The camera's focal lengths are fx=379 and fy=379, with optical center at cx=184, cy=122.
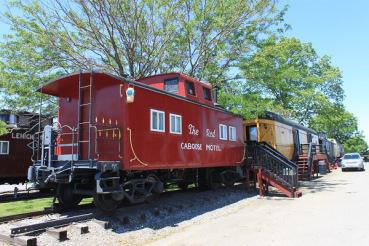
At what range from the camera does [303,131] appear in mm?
28891

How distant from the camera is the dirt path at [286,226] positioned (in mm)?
7617

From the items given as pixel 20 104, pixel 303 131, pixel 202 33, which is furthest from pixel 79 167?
pixel 303 131

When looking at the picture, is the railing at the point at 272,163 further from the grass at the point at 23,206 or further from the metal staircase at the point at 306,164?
the metal staircase at the point at 306,164

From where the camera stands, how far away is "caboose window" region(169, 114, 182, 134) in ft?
36.0

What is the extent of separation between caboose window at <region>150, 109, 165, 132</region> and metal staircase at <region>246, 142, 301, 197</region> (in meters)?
5.96

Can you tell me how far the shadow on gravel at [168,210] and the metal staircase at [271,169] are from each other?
124cm

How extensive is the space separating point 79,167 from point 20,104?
6928mm

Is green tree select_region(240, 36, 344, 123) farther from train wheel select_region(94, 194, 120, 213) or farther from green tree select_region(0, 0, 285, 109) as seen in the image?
train wheel select_region(94, 194, 120, 213)

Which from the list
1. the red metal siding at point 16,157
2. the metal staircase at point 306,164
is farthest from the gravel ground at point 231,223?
the metal staircase at point 306,164

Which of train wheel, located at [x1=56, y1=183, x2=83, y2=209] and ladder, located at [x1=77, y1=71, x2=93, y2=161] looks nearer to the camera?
ladder, located at [x1=77, y1=71, x2=93, y2=161]

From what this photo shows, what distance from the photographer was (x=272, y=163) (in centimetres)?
1582

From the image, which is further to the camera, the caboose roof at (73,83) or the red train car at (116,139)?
the caboose roof at (73,83)

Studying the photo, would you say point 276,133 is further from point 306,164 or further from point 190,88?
point 190,88

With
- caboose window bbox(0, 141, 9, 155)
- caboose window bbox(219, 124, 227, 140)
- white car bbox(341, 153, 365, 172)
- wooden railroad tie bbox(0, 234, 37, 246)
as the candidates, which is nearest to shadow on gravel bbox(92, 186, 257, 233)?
wooden railroad tie bbox(0, 234, 37, 246)
